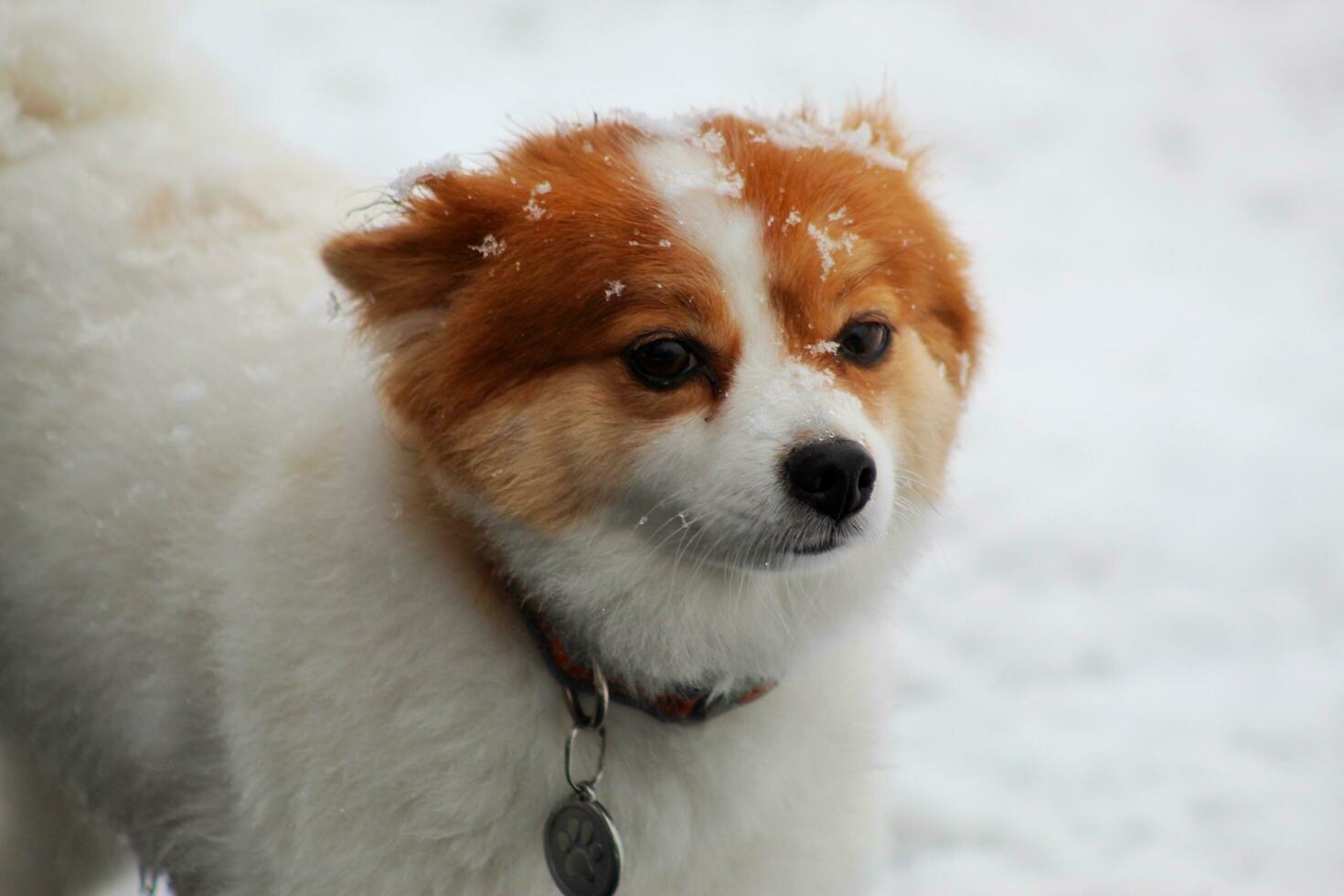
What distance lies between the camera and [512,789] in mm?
1967

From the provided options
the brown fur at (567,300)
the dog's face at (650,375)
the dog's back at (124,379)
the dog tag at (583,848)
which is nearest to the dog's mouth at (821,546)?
the dog's face at (650,375)

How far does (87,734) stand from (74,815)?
69cm

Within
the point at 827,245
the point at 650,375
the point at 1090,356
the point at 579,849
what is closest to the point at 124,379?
the point at 650,375

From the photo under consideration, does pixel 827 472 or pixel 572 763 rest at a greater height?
pixel 827 472

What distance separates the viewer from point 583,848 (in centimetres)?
192

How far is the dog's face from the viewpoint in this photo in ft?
6.10

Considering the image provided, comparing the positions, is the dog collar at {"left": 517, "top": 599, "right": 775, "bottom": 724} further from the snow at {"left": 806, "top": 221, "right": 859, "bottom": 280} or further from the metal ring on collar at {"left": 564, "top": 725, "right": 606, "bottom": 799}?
the snow at {"left": 806, "top": 221, "right": 859, "bottom": 280}

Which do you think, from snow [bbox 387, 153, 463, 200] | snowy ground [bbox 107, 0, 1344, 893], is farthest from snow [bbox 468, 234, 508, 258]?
snowy ground [bbox 107, 0, 1344, 893]

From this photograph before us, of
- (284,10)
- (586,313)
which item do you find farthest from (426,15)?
(586,313)

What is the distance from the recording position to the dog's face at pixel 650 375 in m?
1.86

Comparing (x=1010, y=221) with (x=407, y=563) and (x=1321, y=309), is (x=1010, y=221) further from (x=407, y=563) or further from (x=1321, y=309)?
(x=407, y=563)

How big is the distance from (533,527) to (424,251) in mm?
453

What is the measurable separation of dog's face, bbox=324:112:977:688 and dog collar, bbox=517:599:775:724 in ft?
0.11

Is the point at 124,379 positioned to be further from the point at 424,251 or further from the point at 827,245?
the point at 827,245
